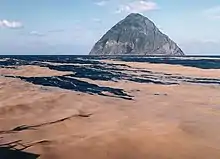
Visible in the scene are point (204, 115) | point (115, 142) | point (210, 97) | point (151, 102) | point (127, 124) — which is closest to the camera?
point (115, 142)

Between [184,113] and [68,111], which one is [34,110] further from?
[184,113]

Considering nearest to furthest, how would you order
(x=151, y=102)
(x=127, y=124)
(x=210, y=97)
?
(x=127, y=124) → (x=151, y=102) → (x=210, y=97)

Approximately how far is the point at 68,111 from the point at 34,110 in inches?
58.5

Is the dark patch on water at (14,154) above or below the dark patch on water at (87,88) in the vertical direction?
above

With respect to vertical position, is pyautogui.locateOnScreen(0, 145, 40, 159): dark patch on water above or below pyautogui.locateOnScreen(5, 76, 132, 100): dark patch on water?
above

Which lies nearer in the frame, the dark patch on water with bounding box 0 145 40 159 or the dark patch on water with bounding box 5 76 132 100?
the dark patch on water with bounding box 0 145 40 159

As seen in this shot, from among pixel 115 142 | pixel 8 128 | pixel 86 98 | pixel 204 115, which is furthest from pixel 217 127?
pixel 86 98

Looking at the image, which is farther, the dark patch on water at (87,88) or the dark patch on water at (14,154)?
the dark patch on water at (87,88)

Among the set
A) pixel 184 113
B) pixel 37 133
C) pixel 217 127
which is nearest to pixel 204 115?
pixel 184 113

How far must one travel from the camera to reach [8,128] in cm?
1169

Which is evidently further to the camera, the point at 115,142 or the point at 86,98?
the point at 86,98

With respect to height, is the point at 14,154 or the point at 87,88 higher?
the point at 14,154

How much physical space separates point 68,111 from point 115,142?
5.57 metres

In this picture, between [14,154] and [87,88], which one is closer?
[14,154]
